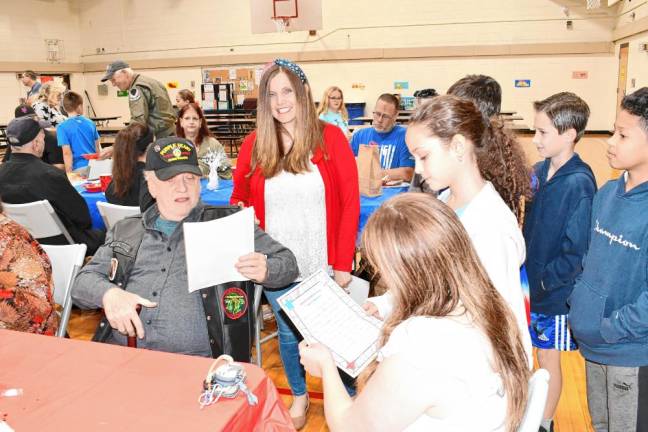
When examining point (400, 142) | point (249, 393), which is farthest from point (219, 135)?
point (249, 393)

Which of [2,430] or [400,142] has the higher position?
[400,142]

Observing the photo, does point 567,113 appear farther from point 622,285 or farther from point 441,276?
point 441,276

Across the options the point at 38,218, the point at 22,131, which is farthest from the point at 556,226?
the point at 22,131

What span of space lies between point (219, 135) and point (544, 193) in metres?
12.8

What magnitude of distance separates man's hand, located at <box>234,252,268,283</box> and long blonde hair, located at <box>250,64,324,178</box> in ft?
1.94

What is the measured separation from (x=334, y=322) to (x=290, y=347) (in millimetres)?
1055

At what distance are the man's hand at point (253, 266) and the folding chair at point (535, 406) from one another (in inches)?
41.6

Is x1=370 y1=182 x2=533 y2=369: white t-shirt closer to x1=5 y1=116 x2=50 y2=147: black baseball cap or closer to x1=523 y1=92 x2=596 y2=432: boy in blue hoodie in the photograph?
x1=523 y1=92 x2=596 y2=432: boy in blue hoodie

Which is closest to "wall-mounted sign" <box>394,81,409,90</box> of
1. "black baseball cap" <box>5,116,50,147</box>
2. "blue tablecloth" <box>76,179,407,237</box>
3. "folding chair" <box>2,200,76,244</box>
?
"blue tablecloth" <box>76,179,407,237</box>

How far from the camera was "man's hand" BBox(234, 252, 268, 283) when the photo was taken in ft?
6.56

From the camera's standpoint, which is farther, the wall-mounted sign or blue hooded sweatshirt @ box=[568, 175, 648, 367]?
the wall-mounted sign

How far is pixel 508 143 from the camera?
1.92 m

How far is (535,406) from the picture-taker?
1.24 m

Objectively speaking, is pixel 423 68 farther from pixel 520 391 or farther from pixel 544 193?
pixel 520 391
